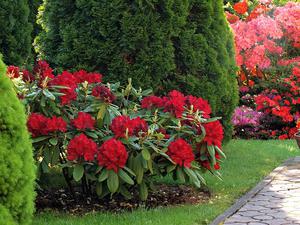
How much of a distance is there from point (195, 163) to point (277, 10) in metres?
Result: 8.11

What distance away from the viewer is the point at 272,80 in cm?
1270

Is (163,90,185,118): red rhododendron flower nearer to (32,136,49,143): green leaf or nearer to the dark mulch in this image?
the dark mulch

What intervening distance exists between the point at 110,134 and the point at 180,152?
2.16 ft

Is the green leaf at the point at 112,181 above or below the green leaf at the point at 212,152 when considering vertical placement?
below

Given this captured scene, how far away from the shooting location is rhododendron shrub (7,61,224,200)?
5.25 m

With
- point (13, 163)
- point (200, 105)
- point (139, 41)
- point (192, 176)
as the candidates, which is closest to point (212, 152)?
point (192, 176)

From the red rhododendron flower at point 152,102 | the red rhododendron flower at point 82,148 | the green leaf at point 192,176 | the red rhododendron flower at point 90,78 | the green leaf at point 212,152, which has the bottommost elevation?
the green leaf at point 192,176

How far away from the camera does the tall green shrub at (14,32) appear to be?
30.8ft

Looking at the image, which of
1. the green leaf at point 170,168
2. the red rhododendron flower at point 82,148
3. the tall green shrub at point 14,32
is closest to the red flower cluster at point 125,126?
the red rhododendron flower at point 82,148

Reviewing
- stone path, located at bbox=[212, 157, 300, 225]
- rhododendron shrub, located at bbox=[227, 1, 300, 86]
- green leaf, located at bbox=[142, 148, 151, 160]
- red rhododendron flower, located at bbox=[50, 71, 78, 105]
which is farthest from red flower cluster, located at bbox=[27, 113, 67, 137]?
rhododendron shrub, located at bbox=[227, 1, 300, 86]

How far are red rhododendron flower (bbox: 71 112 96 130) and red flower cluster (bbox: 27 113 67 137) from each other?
0.11 metres

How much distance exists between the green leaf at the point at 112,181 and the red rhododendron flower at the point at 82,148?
204 mm

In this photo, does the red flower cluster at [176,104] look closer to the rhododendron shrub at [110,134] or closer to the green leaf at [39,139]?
the rhododendron shrub at [110,134]

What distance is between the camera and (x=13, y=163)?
326 centimetres
